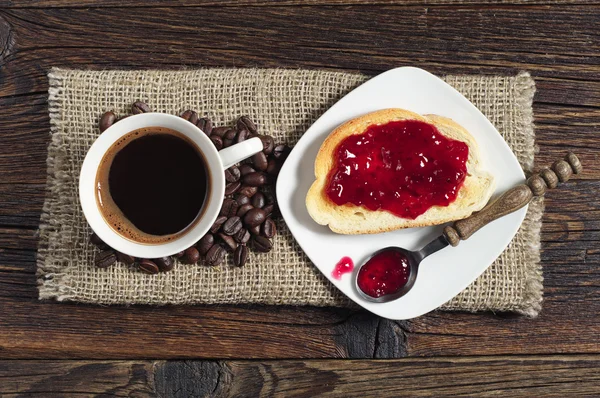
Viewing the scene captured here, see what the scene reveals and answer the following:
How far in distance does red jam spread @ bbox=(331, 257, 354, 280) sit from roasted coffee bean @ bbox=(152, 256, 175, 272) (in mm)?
436

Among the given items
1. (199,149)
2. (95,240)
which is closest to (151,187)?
(199,149)

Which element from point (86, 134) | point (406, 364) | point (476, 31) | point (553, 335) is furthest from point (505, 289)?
point (86, 134)

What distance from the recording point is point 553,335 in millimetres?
1691

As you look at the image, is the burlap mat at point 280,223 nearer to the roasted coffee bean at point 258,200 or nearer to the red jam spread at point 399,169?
the roasted coffee bean at point 258,200

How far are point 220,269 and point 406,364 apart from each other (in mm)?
599

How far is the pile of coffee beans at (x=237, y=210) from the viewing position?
5.09ft

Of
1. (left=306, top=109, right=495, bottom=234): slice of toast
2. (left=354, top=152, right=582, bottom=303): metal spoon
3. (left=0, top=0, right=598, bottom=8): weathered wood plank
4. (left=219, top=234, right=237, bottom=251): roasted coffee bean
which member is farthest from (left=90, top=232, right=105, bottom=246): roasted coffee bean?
(left=354, top=152, right=582, bottom=303): metal spoon

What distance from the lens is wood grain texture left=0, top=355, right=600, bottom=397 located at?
1685 mm

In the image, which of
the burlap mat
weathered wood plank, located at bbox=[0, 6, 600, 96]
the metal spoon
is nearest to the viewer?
the metal spoon

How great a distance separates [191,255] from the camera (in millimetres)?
1566

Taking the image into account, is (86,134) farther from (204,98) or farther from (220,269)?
(220,269)

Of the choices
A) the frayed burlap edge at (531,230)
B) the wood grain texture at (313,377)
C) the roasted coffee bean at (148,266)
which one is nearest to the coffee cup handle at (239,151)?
the roasted coffee bean at (148,266)

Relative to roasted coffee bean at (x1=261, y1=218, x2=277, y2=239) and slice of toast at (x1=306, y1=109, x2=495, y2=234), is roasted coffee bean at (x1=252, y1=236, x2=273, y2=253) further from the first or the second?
slice of toast at (x1=306, y1=109, x2=495, y2=234)

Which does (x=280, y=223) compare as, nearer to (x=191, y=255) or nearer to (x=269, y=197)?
(x=269, y=197)
